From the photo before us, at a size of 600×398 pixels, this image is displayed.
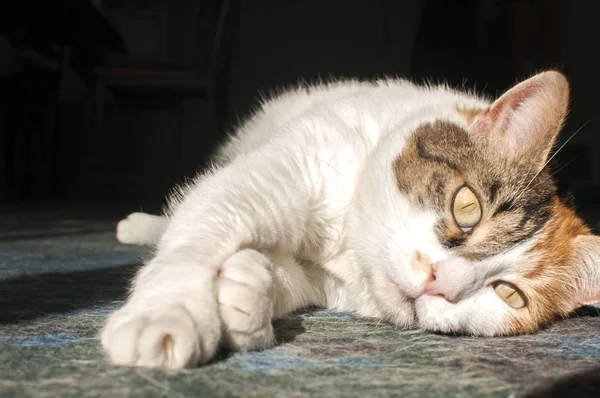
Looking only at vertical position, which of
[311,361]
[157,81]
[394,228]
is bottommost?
[311,361]

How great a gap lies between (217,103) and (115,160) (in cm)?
107

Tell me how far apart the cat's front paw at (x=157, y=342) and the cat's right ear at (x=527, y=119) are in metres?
0.88

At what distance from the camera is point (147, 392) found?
2.57 ft

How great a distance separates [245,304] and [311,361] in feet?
0.46

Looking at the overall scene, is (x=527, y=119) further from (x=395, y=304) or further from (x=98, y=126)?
(x=98, y=126)

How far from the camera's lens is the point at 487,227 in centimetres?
127

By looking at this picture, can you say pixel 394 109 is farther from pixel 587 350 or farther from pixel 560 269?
pixel 587 350

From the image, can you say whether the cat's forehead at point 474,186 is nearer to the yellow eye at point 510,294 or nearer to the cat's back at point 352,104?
the yellow eye at point 510,294

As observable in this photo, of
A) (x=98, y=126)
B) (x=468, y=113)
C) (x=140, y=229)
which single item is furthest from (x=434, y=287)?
(x=98, y=126)

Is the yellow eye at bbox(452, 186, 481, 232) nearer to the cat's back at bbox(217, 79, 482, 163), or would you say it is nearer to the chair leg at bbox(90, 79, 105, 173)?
the cat's back at bbox(217, 79, 482, 163)

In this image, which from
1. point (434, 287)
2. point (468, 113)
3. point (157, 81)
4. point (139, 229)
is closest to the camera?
point (434, 287)

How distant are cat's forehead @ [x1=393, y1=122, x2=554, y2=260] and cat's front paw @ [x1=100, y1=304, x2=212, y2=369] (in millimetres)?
583

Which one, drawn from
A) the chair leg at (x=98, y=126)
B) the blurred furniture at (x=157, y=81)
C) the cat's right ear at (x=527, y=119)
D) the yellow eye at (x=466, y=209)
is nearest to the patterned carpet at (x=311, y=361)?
the yellow eye at (x=466, y=209)

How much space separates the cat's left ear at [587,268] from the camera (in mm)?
1431
